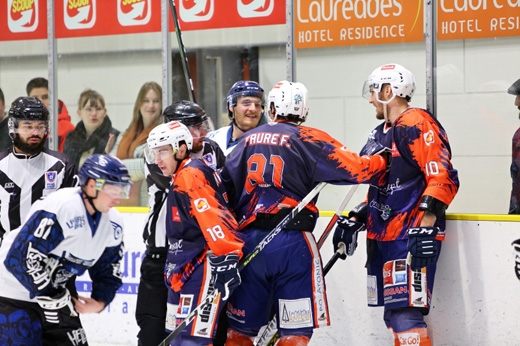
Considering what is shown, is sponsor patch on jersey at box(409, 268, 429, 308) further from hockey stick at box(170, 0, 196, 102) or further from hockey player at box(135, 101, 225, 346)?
hockey stick at box(170, 0, 196, 102)

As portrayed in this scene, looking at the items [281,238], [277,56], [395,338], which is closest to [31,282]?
[281,238]

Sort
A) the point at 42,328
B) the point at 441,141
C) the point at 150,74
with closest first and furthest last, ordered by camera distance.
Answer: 1. the point at 42,328
2. the point at 441,141
3. the point at 150,74

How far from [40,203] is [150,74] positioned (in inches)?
96.4

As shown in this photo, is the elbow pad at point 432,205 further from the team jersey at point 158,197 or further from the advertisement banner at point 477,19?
the advertisement banner at point 477,19

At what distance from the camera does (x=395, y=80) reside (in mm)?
4191

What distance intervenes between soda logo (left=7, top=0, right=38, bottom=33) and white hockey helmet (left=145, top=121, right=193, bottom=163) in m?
2.27

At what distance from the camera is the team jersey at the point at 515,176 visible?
441cm

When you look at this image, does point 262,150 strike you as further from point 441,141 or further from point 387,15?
point 387,15

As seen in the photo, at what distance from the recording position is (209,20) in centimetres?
536

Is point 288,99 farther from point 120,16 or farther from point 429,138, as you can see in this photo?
point 120,16

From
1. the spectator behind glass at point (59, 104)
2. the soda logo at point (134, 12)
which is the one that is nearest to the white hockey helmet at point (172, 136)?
the soda logo at point (134, 12)

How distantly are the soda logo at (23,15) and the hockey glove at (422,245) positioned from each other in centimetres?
286

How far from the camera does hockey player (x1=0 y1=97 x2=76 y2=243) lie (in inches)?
168

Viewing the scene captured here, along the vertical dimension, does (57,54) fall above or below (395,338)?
above
